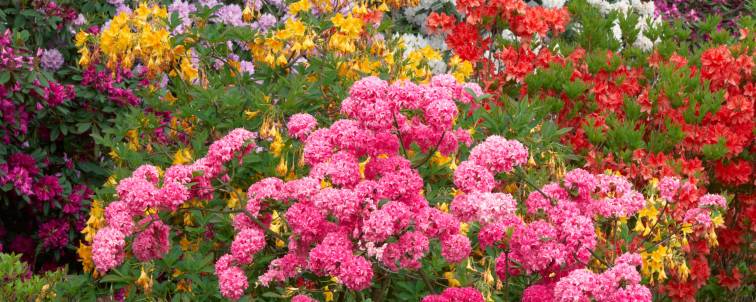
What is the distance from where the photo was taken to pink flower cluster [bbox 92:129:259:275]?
2.73 m

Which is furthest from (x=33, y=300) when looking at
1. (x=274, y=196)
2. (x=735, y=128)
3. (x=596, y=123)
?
(x=735, y=128)

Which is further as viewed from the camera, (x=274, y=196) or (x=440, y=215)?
(x=274, y=196)

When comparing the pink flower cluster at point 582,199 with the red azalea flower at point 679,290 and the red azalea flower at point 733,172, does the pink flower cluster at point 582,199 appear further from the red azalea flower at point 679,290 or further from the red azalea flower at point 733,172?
the red azalea flower at point 733,172

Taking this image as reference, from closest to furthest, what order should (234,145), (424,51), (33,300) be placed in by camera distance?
(234,145) → (33,300) → (424,51)

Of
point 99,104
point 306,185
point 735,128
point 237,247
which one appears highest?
point 306,185

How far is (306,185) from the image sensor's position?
104 inches

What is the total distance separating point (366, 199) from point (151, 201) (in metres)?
0.65

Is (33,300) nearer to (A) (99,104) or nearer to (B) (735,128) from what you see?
(A) (99,104)

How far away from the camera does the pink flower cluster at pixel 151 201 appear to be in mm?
2729

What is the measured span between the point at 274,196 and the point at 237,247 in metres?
0.19

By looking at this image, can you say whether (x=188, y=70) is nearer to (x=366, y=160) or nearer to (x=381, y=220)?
(x=366, y=160)

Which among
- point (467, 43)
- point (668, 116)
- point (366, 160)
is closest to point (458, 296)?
point (366, 160)

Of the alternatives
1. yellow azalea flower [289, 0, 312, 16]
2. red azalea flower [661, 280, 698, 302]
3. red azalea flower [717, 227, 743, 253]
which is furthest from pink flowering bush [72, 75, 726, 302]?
red azalea flower [717, 227, 743, 253]

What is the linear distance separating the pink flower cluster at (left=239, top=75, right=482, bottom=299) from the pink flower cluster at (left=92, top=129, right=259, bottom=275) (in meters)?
0.17
